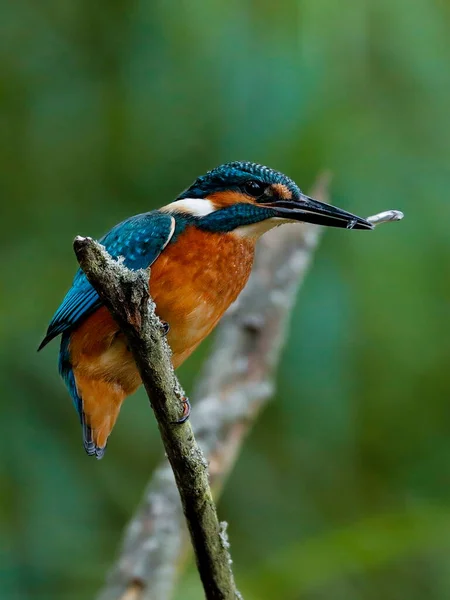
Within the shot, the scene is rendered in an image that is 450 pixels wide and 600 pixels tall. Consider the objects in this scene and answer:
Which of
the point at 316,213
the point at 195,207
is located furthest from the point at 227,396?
the point at 316,213

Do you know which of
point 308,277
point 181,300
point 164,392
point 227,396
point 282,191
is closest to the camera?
point 164,392

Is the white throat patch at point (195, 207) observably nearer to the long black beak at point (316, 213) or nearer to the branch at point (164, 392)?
the long black beak at point (316, 213)

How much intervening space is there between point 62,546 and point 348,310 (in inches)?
57.7

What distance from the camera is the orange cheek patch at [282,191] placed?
2395 millimetres

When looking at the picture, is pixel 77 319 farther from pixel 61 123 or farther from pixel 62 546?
pixel 61 123

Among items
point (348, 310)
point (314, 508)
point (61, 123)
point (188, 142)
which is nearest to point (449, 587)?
point (314, 508)

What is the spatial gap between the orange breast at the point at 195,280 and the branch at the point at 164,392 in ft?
1.51

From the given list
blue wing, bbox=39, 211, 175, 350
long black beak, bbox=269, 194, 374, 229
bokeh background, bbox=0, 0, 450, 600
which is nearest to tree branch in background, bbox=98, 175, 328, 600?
bokeh background, bbox=0, 0, 450, 600

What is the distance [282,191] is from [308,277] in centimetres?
167

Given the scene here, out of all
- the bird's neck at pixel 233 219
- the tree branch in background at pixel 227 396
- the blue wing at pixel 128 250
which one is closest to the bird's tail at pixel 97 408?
the blue wing at pixel 128 250

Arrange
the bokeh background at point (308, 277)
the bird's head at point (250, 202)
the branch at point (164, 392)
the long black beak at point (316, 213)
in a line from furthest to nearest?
the bokeh background at point (308, 277) → the bird's head at point (250, 202) → the long black beak at point (316, 213) → the branch at point (164, 392)

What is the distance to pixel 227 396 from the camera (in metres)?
3.60

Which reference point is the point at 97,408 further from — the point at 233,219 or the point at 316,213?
the point at 316,213

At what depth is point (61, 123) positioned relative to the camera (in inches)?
159
